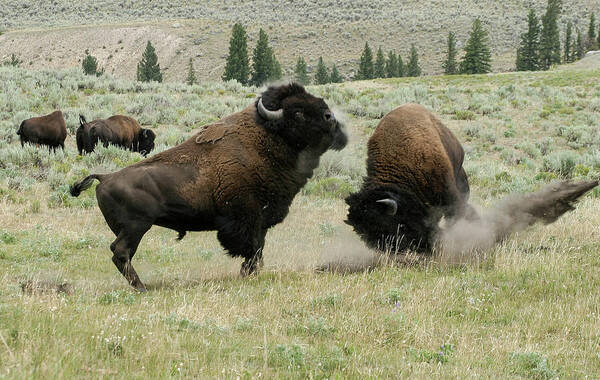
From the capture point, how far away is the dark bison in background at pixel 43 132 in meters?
16.3

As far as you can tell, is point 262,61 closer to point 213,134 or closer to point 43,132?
point 43,132

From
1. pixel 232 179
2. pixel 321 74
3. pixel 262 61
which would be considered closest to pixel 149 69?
pixel 262 61

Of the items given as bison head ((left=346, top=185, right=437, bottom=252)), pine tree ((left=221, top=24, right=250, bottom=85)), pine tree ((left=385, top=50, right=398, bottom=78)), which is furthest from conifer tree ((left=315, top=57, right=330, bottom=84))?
bison head ((left=346, top=185, right=437, bottom=252))

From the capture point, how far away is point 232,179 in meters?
6.27

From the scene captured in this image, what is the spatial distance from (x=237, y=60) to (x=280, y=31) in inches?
1429

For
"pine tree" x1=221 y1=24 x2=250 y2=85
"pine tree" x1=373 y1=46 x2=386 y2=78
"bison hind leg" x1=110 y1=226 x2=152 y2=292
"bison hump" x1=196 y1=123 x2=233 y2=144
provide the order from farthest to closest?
"pine tree" x1=373 y1=46 x2=386 y2=78
"pine tree" x1=221 y1=24 x2=250 y2=85
"bison hump" x1=196 y1=123 x2=233 y2=144
"bison hind leg" x1=110 y1=226 x2=152 y2=292

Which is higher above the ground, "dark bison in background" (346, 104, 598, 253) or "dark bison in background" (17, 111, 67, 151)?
"dark bison in background" (346, 104, 598, 253)

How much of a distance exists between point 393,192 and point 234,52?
211 feet

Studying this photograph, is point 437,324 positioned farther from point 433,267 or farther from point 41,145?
point 41,145

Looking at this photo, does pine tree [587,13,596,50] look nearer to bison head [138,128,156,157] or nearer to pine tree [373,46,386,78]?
pine tree [373,46,386,78]

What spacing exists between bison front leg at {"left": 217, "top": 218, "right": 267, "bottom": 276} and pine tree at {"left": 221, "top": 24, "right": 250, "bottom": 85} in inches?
2504

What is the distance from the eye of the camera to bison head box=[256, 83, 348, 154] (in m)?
6.41

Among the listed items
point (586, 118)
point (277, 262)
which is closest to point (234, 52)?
point (586, 118)

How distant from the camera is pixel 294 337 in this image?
13.6 feet
